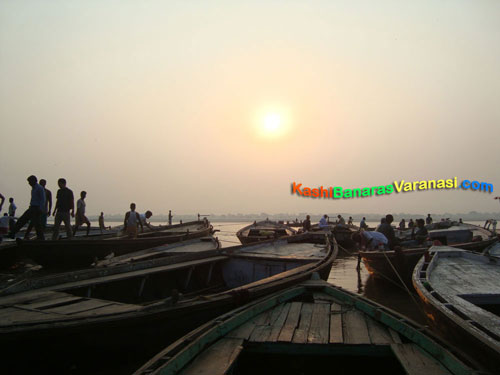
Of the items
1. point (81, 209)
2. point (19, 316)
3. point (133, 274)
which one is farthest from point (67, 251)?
point (19, 316)

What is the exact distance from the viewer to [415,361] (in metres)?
3.20

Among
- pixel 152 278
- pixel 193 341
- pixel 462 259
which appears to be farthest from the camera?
pixel 462 259

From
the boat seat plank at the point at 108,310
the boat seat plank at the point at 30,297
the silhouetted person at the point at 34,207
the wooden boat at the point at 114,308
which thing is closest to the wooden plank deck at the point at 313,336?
the wooden boat at the point at 114,308

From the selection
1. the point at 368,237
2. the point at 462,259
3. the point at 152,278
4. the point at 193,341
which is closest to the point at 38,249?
the point at 152,278

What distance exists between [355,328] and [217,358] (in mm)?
1854

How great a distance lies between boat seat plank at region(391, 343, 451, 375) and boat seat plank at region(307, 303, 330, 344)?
78cm

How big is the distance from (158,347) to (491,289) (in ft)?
18.5

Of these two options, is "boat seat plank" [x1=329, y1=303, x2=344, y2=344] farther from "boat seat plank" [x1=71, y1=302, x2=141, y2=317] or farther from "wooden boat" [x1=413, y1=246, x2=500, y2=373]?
"boat seat plank" [x1=71, y1=302, x2=141, y2=317]

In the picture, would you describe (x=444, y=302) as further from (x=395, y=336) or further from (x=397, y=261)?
(x=397, y=261)

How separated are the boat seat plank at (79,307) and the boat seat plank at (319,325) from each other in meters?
2.97

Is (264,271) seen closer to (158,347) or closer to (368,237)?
(158,347)

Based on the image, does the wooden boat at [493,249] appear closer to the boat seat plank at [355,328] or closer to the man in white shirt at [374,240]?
the man in white shirt at [374,240]

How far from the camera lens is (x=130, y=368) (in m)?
4.38

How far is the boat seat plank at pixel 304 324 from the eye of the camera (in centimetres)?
377
